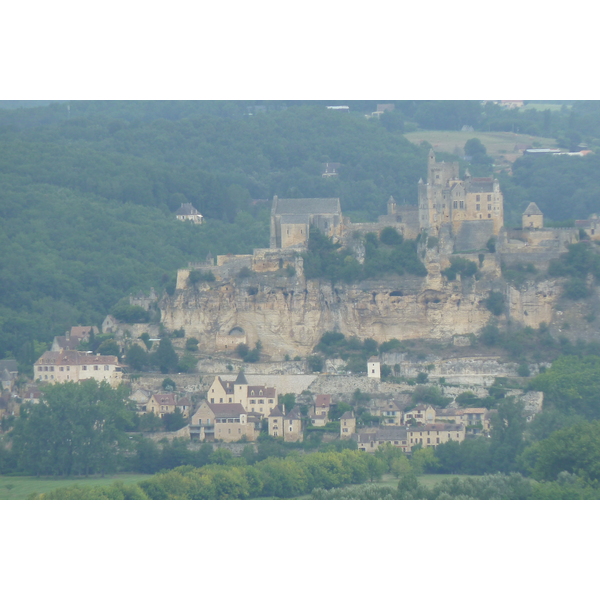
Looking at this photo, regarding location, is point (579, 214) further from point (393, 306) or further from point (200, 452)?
point (200, 452)

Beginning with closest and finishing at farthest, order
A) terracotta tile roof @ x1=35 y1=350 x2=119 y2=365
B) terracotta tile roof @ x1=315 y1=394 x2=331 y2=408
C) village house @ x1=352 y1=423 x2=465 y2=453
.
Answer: village house @ x1=352 y1=423 x2=465 y2=453, terracotta tile roof @ x1=315 y1=394 x2=331 y2=408, terracotta tile roof @ x1=35 y1=350 x2=119 y2=365

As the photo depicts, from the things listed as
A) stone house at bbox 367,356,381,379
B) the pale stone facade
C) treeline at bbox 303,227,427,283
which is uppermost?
the pale stone facade

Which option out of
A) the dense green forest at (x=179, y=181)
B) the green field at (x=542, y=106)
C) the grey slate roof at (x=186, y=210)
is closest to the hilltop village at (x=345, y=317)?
the dense green forest at (x=179, y=181)

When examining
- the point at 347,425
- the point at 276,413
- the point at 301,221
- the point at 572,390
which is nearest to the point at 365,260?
the point at 301,221

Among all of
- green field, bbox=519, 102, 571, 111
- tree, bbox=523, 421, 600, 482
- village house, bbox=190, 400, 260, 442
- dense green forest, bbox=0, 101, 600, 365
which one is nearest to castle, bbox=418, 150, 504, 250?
dense green forest, bbox=0, 101, 600, 365

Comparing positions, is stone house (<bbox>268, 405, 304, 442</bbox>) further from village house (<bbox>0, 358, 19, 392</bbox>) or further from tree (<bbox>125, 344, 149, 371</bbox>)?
village house (<bbox>0, 358, 19, 392</bbox>)

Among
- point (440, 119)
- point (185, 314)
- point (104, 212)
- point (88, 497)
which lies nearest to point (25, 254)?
point (104, 212)
